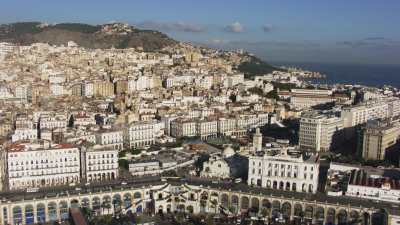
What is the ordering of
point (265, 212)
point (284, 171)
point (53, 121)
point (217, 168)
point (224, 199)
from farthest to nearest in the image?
1. point (53, 121)
2. point (217, 168)
3. point (284, 171)
4. point (224, 199)
5. point (265, 212)

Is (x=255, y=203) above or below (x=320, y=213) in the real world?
above

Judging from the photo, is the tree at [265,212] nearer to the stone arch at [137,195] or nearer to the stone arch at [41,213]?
the stone arch at [137,195]

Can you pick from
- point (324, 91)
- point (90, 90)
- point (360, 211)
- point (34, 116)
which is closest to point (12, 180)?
point (34, 116)

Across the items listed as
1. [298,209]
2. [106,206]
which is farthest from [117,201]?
[298,209]

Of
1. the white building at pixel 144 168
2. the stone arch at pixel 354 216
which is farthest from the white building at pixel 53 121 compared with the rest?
the stone arch at pixel 354 216

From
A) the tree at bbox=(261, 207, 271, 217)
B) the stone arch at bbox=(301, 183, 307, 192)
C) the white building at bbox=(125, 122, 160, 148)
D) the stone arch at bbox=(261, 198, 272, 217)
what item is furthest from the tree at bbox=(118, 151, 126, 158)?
the stone arch at bbox=(301, 183, 307, 192)

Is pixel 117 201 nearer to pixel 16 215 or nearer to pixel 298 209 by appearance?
pixel 16 215
